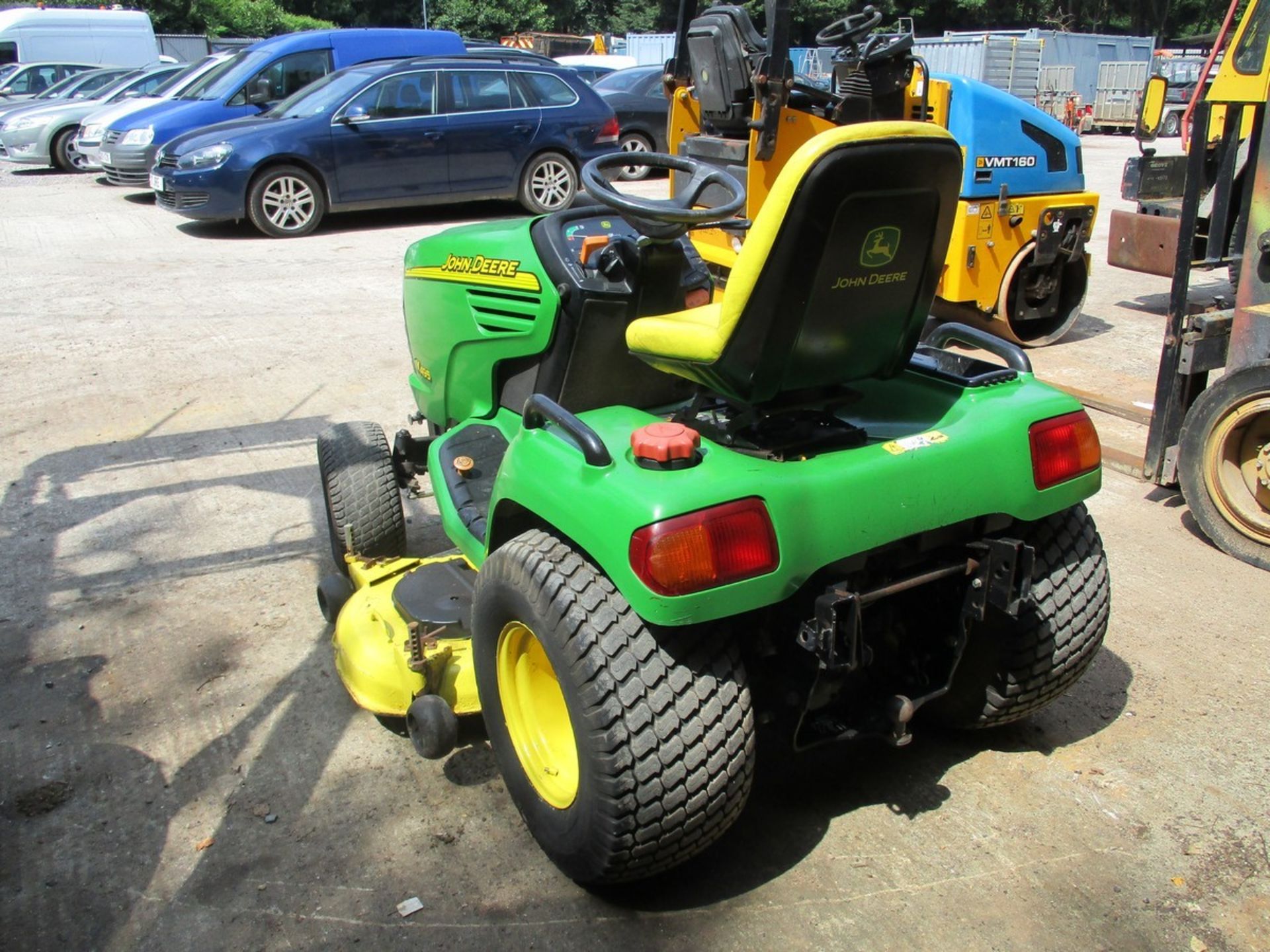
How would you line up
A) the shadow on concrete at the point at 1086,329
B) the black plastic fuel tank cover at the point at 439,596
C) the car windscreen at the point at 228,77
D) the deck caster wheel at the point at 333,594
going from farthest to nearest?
the car windscreen at the point at 228,77 → the shadow on concrete at the point at 1086,329 → the deck caster wheel at the point at 333,594 → the black plastic fuel tank cover at the point at 439,596

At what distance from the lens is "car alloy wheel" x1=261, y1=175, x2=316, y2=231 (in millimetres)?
10836

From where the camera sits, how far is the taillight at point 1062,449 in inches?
104

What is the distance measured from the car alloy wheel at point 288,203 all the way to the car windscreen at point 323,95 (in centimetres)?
69

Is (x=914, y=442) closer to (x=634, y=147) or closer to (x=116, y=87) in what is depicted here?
(x=634, y=147)

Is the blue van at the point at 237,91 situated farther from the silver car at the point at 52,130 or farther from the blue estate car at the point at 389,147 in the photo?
the silver car at the point at 52,130

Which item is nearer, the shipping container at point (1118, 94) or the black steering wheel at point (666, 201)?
the black steering wheel at point (666, 201)

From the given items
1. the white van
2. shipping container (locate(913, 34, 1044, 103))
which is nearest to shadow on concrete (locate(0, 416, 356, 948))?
the white van

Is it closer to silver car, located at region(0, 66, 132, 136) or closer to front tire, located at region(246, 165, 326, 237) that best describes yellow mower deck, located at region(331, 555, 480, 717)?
front tire, located at region(246, 165, 326, 237)

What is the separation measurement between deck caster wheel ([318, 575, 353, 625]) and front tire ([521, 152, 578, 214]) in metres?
8.94

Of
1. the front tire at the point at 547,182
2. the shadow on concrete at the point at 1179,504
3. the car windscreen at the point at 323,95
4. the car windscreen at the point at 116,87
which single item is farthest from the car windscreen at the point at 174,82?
the shadow on concrete at the point at 1179,504

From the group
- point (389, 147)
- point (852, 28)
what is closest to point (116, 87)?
point (389, 147)

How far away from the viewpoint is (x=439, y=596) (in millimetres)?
3279

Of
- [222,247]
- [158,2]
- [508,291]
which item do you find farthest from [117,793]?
[158,2]

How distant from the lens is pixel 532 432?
265 cm
